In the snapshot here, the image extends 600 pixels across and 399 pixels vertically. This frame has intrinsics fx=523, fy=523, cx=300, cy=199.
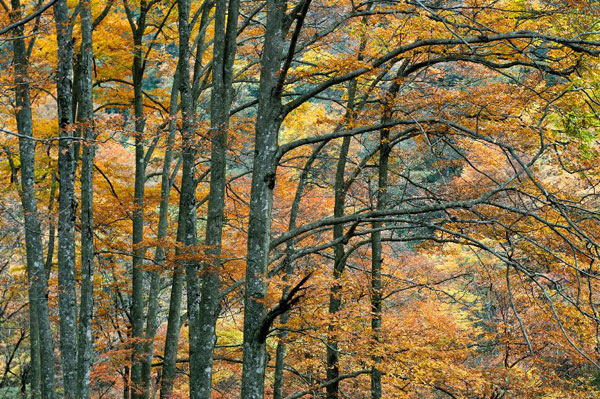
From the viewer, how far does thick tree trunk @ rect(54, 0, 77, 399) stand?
731 centimetres

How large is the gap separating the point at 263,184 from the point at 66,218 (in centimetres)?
346

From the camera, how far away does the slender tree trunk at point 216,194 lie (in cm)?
705

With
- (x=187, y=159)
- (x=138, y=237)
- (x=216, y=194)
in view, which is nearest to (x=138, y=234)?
(x=138, y=237)

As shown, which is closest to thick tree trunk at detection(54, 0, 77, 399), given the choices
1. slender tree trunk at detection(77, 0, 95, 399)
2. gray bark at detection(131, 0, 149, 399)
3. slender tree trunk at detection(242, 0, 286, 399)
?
slender tree trunk at detection(77, 0, 95, 399)

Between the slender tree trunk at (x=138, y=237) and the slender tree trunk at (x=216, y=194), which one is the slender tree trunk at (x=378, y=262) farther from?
the slender tree trunk at (x=138, y=237)

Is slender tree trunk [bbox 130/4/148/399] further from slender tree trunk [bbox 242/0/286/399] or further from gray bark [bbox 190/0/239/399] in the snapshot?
slender tree trunk [bbox 242/0/286/399]

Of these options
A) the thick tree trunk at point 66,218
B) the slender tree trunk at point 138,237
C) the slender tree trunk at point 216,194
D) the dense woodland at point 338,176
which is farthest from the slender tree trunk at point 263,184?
the slender tree trunk at point 138,237

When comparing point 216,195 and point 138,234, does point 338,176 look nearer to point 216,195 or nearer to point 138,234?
point 216,195

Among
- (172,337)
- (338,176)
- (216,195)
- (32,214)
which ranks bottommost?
(172,337)

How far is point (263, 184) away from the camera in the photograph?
5.46 m

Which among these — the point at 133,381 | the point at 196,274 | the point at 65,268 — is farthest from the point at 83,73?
the point at 133,381

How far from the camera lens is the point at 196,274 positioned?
7.80m

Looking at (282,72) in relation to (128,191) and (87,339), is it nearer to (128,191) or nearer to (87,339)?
(87,339)

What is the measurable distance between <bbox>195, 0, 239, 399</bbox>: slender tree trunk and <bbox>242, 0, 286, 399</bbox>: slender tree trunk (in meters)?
1.62
